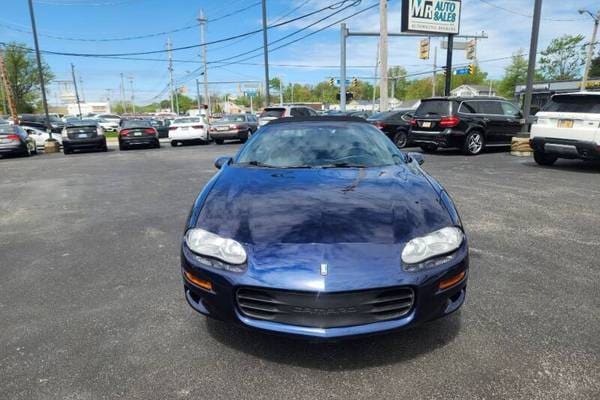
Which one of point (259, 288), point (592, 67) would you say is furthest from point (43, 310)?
point (592, 67)

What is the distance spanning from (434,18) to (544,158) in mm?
10365

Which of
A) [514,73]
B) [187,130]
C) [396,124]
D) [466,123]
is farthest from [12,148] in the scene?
[514,73]

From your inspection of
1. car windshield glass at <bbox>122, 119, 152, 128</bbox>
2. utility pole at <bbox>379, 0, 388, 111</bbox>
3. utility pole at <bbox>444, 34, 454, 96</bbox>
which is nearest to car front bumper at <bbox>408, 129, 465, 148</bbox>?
utility pole at <bbox>444, 34, 454, 96</bbox>

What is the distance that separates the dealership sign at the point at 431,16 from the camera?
674 inches

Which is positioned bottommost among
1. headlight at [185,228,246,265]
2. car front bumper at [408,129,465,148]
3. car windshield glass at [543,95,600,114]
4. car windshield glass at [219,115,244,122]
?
car front bumper at [408,129,465,148]

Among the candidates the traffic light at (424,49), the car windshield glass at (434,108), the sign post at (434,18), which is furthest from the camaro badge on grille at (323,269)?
the traffic light at (424,49)

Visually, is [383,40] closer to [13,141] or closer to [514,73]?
[13,141]

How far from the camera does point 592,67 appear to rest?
195 feet

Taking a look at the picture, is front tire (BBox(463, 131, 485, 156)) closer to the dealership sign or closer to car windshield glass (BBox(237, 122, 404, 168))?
the dealership sign

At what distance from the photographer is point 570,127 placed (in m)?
8.34

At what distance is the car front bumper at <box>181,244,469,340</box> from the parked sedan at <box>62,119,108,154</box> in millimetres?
16515

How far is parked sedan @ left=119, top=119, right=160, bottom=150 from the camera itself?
17859mm

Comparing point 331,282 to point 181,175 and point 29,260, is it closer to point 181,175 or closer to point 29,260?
point 29,260

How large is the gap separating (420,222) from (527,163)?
925cm
